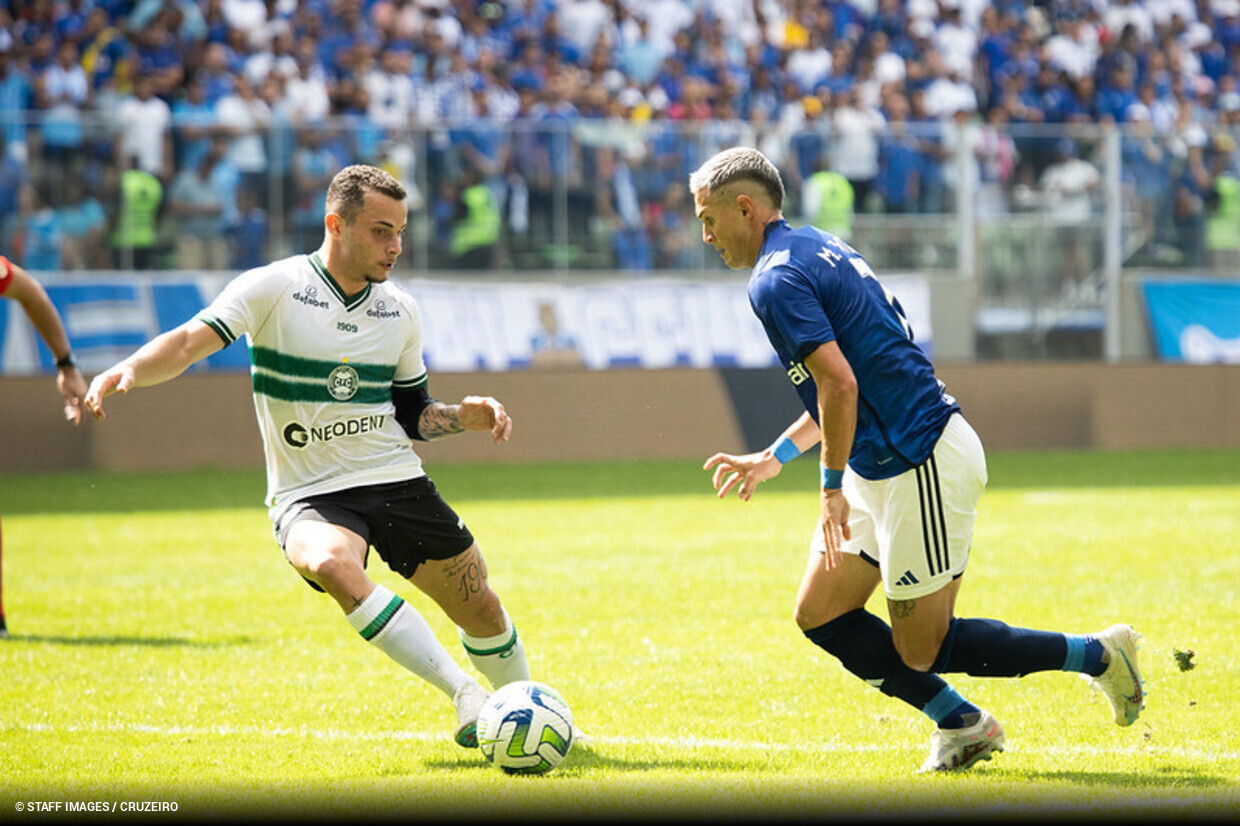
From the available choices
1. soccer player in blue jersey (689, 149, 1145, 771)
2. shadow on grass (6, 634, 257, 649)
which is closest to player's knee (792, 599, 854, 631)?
soccer player in blue jersey (689, 149, 1145, 771)

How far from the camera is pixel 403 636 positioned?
548 centimetres

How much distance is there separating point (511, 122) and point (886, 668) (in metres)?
15.4

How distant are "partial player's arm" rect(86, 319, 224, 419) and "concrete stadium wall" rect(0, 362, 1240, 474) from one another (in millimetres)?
12822

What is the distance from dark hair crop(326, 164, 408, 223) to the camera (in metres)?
5.73

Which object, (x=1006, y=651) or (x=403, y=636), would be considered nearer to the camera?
(x=1006, y=651)

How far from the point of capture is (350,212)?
5766 mm

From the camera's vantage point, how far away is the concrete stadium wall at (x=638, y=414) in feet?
59.3

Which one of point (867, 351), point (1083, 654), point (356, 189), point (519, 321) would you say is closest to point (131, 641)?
point (356, 189)

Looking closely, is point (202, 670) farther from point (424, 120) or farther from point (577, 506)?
point (424, 120)

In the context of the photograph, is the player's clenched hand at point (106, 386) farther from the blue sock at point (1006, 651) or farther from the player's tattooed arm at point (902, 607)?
the blue sock at point (1006, 651)

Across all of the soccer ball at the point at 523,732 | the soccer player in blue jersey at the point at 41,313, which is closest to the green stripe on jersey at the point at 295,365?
the soccer ball at the point at 523,732

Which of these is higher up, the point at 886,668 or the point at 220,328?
the point at 220,328

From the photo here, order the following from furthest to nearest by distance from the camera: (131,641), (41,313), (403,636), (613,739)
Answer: (131,641)
(41,313)
(613,739)
(403,636)

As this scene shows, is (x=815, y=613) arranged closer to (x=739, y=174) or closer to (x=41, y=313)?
(x=739, y=174)
